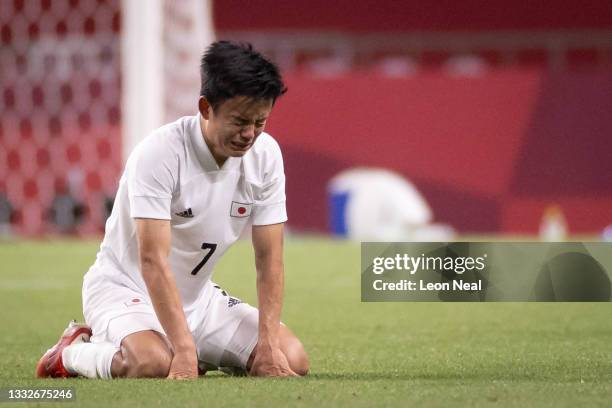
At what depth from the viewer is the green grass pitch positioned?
312 centimetres

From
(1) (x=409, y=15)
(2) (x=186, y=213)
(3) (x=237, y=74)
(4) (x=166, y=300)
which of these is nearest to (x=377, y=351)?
(2) (x=186, y=213)

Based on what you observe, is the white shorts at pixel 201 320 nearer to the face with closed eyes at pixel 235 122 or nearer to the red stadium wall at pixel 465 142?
the face with closed eyes at pixel 235 122

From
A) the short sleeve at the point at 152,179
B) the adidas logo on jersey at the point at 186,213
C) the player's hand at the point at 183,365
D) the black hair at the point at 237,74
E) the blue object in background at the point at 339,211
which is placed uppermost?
the black hair at the point at 237,74

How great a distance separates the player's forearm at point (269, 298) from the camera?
3.61 m

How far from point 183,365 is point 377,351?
124cm

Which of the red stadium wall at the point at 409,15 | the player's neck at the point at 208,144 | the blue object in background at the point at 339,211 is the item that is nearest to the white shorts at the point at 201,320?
the player's neck at the point at 208,144

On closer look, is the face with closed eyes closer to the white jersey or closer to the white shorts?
the white jersey

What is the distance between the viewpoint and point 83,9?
46.9 ft

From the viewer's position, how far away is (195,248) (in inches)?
144

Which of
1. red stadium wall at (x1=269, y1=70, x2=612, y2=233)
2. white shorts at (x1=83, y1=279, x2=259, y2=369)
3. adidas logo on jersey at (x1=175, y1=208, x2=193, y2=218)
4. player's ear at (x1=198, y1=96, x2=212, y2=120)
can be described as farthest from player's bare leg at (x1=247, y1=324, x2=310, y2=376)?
red stadium wall at (x1=269, y1=70, x2=612, y2=233)

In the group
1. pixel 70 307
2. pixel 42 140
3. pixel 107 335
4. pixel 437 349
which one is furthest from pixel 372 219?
pixel 107 335

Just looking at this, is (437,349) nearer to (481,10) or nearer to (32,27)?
(32,27)

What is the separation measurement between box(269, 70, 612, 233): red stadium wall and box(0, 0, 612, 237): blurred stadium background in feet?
0.05

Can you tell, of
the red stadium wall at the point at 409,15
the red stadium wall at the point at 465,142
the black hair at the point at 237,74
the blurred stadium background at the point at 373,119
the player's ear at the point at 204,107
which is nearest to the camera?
the black hair at the point at 237,74
